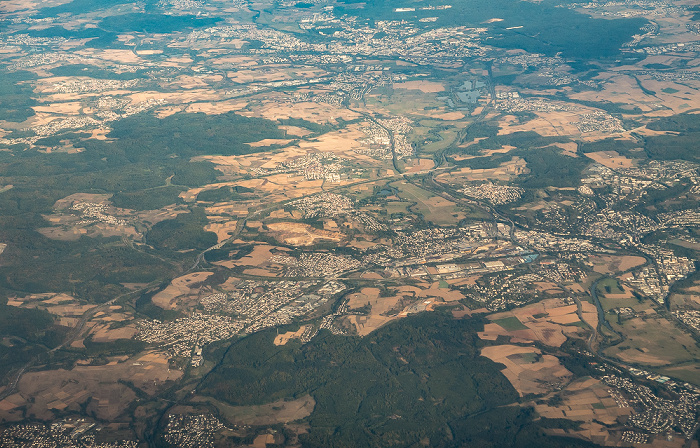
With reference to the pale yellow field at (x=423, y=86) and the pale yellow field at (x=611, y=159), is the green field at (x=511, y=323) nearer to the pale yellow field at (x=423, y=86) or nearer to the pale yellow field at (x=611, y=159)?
the pale yellow field at (x=611, y=159)

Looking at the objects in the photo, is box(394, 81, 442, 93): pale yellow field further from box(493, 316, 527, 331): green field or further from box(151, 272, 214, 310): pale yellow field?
box(493, 316, 527, 331): green field

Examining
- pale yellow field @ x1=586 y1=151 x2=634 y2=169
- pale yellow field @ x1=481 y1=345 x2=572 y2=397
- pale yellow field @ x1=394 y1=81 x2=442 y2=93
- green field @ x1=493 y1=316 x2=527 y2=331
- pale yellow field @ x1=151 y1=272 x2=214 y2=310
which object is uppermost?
pale yellow field @ x1=481 y1=345 x2=572 y2=397

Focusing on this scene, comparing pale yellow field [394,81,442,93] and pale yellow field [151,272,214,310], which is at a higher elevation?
pale yellow field [151,272,214,310]

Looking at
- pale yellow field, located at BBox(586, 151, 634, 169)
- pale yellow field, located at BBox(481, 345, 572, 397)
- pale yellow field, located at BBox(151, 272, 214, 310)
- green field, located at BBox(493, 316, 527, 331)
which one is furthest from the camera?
pale yellow field, located at BBox(586, 151, 634, 169)

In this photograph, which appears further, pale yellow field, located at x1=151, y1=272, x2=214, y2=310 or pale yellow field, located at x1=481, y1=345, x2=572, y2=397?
pale yellow field, located at x1=151, y1=272, x2=214, y2=310

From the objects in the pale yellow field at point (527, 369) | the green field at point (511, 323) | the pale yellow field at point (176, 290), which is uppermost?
the pale yellow field at point (527, 369)

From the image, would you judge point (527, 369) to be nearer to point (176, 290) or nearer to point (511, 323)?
point (511, 323)

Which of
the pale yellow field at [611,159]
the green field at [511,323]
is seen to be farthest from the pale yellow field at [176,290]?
the pale yellow field at [611,159]

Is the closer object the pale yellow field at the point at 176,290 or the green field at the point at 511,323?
the green field at the point at 511,323

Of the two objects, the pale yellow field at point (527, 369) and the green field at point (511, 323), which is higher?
the pale yellow field at point (527, 369)

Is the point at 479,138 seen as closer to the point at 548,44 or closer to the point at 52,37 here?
the point at 548,44

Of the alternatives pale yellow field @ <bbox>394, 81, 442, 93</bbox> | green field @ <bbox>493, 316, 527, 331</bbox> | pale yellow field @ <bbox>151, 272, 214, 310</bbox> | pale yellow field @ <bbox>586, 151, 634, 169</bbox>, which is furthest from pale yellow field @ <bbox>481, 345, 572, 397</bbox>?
pale yellow field @ <bbox>394, 81, 442, 93</bbox>
